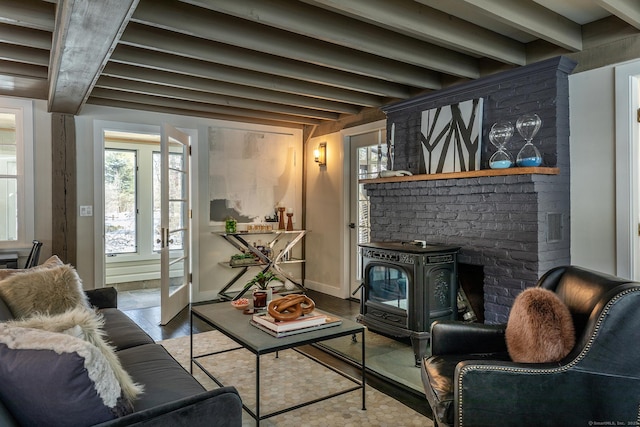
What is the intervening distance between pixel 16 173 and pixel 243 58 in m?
2.71

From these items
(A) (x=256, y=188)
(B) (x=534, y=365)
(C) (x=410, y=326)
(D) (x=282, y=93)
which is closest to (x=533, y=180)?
(C) (x=410, y=326)

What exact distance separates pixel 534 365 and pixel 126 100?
4.28m

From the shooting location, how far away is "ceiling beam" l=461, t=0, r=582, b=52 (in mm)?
2373

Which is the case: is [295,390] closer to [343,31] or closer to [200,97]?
[343,31]

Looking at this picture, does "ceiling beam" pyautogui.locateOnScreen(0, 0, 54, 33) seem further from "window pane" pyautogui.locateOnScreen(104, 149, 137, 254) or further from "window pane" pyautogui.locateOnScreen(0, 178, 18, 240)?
"window pane" pyautogui.locateOnScreen(104, 149, 137, 254)

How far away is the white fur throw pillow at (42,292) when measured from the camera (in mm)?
2153

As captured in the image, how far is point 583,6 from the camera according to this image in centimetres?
265

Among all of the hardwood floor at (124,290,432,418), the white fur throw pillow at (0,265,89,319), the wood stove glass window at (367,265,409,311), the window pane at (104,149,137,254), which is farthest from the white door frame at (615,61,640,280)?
the window pane at (104,149,137,254)

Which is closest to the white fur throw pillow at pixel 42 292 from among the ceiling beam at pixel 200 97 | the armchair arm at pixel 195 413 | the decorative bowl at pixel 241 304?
the decorative bowl at pixel 241 304

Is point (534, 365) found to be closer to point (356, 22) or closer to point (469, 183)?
point (469, 183)

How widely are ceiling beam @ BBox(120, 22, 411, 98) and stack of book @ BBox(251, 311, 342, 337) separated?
1.89m

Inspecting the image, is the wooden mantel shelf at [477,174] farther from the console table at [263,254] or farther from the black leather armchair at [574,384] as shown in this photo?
the console table at [263,254]

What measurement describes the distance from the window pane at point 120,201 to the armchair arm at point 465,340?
5.41 m

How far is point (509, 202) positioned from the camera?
316cm
